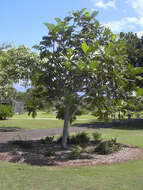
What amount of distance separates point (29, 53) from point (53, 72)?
8084 millimetres

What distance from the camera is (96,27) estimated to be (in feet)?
39.0

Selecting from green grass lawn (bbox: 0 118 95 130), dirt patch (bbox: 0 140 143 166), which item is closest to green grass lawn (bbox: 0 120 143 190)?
dirt patch (bbox: 0 140 143 166)

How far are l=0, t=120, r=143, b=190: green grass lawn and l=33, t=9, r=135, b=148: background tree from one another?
2980 mm

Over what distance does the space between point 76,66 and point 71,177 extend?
432cm

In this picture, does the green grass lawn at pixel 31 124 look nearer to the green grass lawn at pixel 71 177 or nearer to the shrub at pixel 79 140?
the shrub at pixel 79 140

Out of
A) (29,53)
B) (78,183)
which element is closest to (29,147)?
(78,183)

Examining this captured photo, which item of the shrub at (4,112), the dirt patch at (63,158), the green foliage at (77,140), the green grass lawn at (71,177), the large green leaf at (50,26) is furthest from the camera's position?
the shrub at (4,112)

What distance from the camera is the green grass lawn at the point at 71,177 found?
19.7ft

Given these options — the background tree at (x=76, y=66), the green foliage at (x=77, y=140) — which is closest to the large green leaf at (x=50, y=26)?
the background tree at (x=76, y=66)

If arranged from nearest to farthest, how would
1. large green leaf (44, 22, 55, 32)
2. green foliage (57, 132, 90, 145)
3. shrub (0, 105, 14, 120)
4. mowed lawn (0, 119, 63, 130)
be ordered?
1. large green leaf (44, 22, 55, 32)
2. green foliage (57, 132, 90, 145)
3. mowed lawn (0, 119, 63, 130)
4. shrub (0, 105, 14, 120)

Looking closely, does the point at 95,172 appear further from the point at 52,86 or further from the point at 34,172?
the point at 52,86

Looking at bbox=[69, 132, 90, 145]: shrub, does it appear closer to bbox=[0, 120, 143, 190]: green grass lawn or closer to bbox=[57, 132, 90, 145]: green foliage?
bbox=[57, 132, 90, 145]: green foliage

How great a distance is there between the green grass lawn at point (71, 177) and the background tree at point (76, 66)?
2.98m

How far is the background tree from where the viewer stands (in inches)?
398
